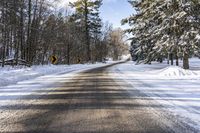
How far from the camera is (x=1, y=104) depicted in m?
8.65

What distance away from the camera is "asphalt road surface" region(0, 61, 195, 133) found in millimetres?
5988

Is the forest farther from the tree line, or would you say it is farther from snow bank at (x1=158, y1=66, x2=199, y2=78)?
snow bank at (x1=158, y1=66, x2=199, y2=78)

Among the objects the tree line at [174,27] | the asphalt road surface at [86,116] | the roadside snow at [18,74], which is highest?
the tree line at [174,27]

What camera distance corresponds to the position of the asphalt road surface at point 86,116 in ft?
19.6

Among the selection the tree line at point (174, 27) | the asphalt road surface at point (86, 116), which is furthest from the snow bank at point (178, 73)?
the asphalt road surface at point (86, 116)

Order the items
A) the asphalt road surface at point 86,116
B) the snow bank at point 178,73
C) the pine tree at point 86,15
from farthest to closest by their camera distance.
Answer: the pine tree at point 86,15 < the snow bank at point 178,73 < the asphalt road surface at point 86,116

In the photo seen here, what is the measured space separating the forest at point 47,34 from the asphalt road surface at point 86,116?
18.8 m

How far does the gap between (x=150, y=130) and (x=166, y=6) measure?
68.3 ft

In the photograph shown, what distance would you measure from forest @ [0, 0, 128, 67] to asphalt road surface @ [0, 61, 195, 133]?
18823 millimetres

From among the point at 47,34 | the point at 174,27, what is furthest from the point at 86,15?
the point at 174,27

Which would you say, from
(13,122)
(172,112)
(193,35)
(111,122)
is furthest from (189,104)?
(193,35)

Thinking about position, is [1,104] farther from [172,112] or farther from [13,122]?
[172,112]

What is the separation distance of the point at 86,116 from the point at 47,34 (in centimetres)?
4196

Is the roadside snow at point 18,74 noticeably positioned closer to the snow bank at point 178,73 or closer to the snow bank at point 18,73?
the snow bank at point 18,73
